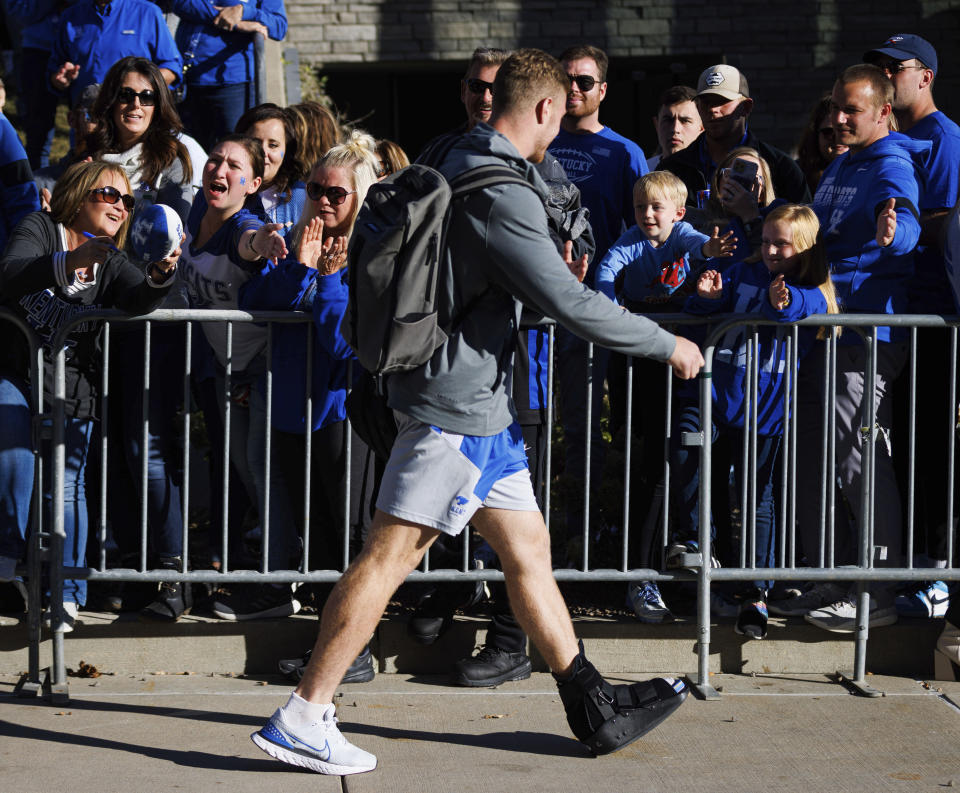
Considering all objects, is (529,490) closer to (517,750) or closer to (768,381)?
(517,750)

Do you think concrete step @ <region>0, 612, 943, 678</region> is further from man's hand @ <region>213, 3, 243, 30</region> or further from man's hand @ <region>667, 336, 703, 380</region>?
man's hand @ <region>213, 3, 243, 30</region>

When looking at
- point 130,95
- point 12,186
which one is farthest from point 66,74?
point 12,186

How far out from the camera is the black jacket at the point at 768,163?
6379 millimetres

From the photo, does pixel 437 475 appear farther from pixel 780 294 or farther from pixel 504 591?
pixel 780 294

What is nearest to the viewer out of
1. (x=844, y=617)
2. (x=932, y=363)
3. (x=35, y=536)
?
(x=35, y=536)

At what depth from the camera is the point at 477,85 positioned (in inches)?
254

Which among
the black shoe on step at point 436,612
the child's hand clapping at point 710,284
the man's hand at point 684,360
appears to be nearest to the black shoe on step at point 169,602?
the black shoe on step at point 436,612

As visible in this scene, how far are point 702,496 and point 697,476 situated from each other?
335 mm

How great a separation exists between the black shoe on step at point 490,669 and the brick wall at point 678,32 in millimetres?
10569

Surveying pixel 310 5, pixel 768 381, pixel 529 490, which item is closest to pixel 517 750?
pixel 529 490

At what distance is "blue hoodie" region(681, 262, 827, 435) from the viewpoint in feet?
17.9

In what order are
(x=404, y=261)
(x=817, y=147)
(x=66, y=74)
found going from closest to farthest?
(x=404, y=261)
(x=817, y=147)
(x=66, y=74)

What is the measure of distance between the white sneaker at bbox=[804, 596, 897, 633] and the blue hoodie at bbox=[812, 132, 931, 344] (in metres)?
1.08

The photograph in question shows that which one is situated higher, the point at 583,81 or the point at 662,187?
the point at 583,81
